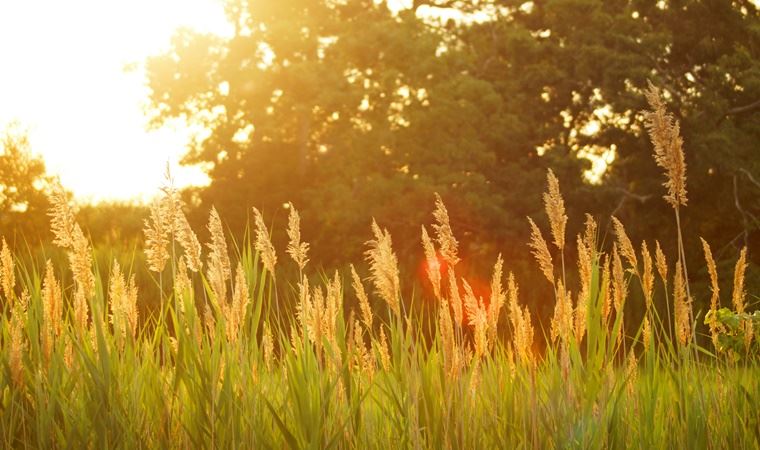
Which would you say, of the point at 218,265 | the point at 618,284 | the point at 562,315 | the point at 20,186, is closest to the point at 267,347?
the point at 218,265

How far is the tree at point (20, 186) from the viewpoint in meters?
20.8

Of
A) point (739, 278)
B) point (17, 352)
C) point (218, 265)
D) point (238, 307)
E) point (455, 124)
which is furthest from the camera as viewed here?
point (455, 124)

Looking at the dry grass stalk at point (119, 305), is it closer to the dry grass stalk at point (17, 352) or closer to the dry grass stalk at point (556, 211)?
Answer: the dry grass stalk at point (17, 352)

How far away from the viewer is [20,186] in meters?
20.9

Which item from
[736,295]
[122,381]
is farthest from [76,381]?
[736,295]

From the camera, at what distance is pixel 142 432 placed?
338 cm

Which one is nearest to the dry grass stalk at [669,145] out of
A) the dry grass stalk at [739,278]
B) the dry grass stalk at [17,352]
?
the dry grass stalk at [739,278]

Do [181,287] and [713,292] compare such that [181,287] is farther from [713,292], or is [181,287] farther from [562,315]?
[713,292]

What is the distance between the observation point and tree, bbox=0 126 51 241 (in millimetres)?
20781

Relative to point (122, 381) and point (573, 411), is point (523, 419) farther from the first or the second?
point (122, 381)

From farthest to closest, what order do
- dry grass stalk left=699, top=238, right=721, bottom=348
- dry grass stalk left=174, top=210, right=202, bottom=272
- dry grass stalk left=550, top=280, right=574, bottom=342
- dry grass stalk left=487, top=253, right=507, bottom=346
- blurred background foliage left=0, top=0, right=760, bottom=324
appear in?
blurred background foliage left=0, top=0, right=760, bottom=324 < dry grass stalk left=699, top=238, right=721, bottom=348 < dry grass stalk left=487, top=253, right=507, bottom=346 < dry grass stalk left=550, top=280, right=574, bottom=342 < dry grass stalk left=174, top=210, right=202, bottom=272

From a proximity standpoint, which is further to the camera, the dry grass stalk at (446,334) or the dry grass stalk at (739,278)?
the dry grass stalk at (739,278)

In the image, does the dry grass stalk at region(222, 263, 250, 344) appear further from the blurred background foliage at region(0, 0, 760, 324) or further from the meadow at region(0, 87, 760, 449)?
the blurred background foliage at region(0, 0, 760, 324)

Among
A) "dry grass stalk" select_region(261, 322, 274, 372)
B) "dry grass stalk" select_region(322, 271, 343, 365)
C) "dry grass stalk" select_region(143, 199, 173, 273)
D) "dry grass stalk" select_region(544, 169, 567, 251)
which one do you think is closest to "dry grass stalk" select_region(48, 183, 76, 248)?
"dry grass stalk" select_region(143, 199, 173, 273)
